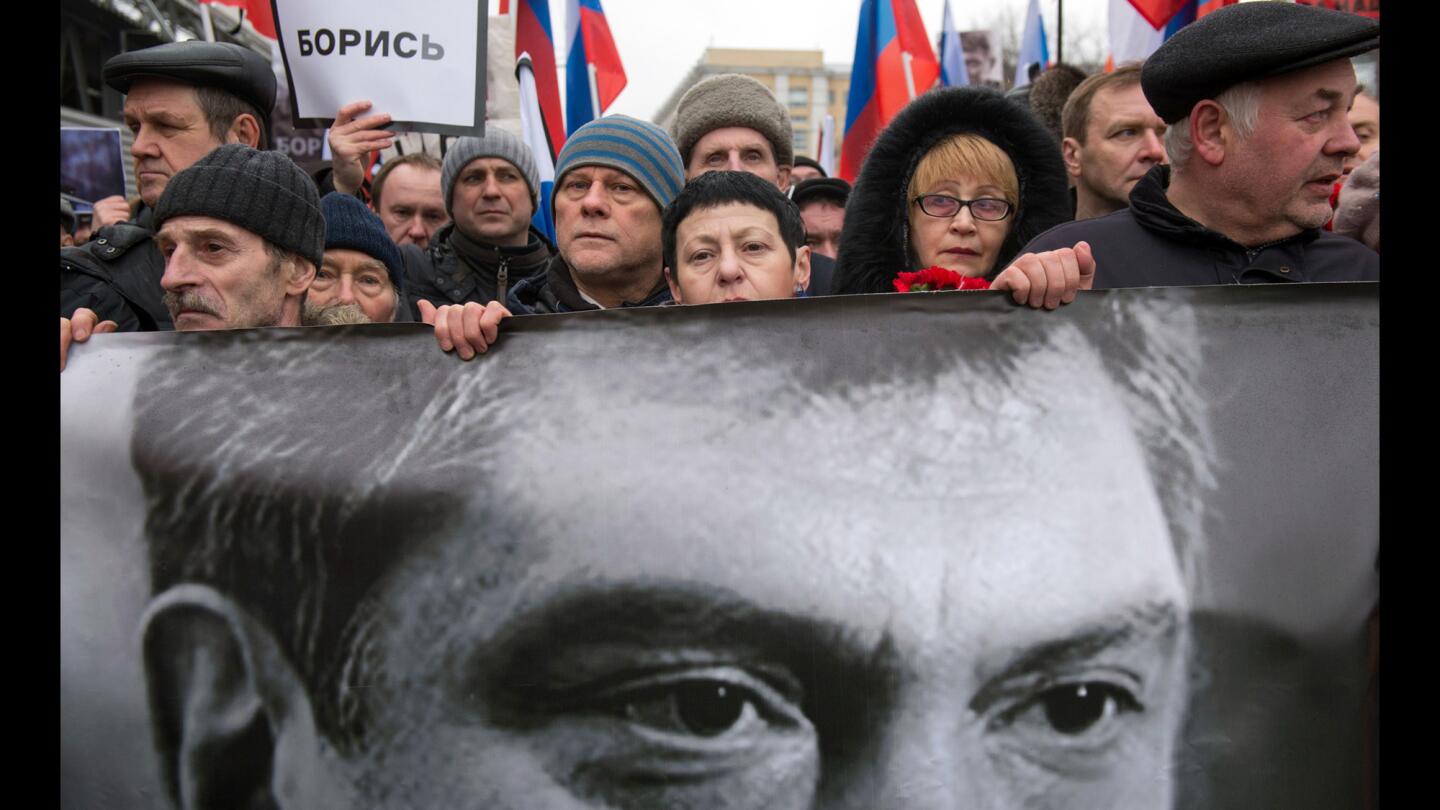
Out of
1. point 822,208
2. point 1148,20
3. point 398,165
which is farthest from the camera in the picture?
point 1148,20

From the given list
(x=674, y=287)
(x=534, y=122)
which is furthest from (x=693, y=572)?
(x=534, y=122)

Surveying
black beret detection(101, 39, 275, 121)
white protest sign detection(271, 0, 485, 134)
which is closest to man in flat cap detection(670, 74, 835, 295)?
white protest sign detection(271, 0, 485, 134)

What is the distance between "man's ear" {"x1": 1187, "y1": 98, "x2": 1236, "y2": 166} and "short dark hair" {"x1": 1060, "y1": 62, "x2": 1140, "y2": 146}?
4.19ft

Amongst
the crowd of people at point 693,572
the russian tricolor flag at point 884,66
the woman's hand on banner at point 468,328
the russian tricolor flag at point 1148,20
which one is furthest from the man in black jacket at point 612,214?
the russian tricolor flag at point 884,66

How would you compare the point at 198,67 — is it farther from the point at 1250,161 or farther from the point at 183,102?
the point at 1250,161

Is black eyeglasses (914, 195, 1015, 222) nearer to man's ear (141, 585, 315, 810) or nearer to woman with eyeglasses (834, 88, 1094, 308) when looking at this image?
woman with eyeglasses (834, 88, 1094, 308)

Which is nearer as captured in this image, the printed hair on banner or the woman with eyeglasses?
the printed hair on banner

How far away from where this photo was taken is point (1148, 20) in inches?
219

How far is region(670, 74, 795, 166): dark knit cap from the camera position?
13.3 feet

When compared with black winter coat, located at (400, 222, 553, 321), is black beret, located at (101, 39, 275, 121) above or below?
above

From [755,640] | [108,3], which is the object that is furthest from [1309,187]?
[108,3]

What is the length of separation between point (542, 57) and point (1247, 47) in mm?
3510
